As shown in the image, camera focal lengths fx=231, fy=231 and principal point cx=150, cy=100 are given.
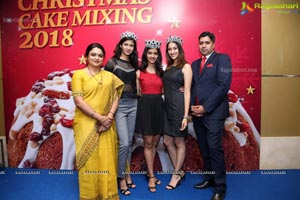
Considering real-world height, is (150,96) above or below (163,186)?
above

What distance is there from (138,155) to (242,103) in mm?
1509

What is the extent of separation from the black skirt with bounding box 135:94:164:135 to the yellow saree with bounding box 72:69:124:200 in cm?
40

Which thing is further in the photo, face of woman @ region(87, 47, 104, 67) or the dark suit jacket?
the dark suit jacket

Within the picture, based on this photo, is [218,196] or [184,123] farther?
[184,123]

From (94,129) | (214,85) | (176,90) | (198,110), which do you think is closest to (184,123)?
(198,110)

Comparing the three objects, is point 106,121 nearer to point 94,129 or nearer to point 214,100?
point 94,129

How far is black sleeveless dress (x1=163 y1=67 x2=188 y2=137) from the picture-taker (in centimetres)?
240

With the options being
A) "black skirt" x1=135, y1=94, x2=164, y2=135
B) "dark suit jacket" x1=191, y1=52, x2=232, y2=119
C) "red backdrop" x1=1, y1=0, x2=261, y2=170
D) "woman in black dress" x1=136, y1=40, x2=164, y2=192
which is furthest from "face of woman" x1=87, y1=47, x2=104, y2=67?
"dark suit jacket" x1=191, y1=52, x2=232, y2=119

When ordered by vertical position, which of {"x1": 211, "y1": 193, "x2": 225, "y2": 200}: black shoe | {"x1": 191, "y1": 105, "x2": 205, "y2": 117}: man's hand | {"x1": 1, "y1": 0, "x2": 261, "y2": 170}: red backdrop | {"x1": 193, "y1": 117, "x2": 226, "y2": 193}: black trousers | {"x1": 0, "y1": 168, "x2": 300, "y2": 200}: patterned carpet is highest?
{"x1": 1, "y1": 0, "x2": 261, "y2": 170}: red backdrop

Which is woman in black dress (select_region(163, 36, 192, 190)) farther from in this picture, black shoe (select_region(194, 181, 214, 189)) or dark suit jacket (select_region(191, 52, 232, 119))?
black shoe (select_region(194, 181, 214, 189))

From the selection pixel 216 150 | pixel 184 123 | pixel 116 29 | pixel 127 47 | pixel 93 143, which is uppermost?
pixel 116 29

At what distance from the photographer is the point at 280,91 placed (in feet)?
9.82

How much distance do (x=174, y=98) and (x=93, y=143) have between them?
930 millimetres

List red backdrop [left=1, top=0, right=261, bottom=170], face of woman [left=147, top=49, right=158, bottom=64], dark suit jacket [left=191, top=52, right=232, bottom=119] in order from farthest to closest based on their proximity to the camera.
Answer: red backdrop [left=1, top=0, right=261, bottom=170]
face of woman [left=147, top=49, right=158, bottom=64]
dark suit jacket [left=191, top=52, right=232, bottom=119]
